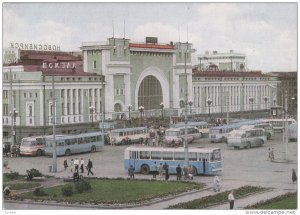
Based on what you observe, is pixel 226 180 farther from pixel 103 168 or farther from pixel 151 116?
pixel 151 116

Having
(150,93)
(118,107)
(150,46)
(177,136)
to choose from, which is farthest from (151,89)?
(177,136)

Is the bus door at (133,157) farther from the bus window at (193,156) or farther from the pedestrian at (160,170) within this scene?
the bus window at (193,156)

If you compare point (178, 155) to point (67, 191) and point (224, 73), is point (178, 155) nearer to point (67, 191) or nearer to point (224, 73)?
point (67, 191)

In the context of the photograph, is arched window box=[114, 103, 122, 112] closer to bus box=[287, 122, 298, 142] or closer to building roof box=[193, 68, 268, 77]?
building roof box=[193, 68, 268, 77]

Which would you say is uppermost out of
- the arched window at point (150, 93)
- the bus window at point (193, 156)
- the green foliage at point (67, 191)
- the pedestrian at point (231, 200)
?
the arched window at point (150, 93)

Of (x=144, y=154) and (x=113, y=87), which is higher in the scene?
(x=113, y=87)

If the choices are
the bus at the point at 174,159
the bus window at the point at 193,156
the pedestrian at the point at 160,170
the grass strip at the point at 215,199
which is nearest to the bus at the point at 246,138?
the bus at the point at 174,159
